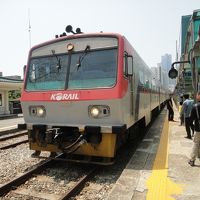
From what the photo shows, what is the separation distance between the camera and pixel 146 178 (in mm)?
5273

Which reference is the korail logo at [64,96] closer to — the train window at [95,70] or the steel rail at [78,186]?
the train window at [95,70]

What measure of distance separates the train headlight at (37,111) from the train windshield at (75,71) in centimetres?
43

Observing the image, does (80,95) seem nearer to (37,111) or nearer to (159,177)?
(37,111)

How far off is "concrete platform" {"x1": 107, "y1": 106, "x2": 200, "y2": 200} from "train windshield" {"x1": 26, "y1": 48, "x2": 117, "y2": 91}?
1.92 m

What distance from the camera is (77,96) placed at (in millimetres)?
5898

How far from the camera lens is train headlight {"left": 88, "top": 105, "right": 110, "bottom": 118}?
5720mm

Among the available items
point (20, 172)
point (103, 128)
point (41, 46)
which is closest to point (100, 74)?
point (103, 128)

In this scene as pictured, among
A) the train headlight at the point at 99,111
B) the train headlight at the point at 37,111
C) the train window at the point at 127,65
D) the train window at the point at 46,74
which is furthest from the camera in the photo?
the train headlight at the point at 37,111

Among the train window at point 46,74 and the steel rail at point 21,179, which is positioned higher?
the train window at point 46,74

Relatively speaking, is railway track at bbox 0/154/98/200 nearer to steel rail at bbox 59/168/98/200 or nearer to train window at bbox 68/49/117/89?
steel rail at bbox 59/168/98/200

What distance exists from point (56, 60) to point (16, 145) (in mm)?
4655

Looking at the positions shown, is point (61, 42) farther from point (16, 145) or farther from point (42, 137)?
point (16, 145)

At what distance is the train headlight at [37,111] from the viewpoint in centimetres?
641

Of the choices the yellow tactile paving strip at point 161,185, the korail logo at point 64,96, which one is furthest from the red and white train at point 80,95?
the yellow tactile paving strip at point 161,185
